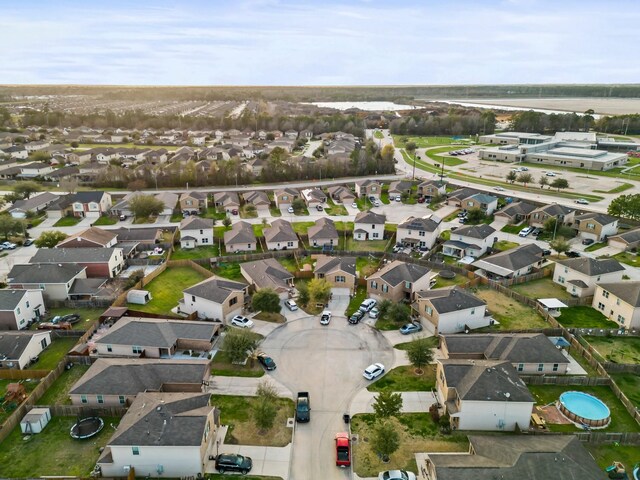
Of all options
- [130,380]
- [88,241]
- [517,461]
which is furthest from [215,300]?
[517,461]

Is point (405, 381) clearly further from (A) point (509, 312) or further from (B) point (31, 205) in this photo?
(B) point (31, 205)

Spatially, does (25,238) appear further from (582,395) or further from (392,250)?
(582,395)

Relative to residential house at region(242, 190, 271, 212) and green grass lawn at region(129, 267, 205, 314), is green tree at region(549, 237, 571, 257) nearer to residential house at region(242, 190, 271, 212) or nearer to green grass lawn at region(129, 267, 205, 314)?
green grass lawn at region(129, 267, 205, 314)

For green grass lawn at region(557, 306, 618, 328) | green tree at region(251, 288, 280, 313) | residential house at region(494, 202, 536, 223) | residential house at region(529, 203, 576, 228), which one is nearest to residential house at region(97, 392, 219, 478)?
green tree at region(251, 288, 280, 313)

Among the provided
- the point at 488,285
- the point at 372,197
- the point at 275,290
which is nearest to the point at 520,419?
the point at 488,285

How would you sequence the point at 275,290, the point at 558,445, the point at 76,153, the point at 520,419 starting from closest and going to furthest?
1. the point at 558,445
2. the point at 520,419
3. the point at 275,290
4. the point at 76,153

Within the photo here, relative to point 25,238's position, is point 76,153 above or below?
above
